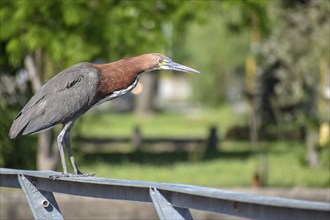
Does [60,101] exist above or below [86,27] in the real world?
below

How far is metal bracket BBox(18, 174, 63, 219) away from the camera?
6512 millimetres

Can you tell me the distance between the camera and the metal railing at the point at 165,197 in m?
4.75

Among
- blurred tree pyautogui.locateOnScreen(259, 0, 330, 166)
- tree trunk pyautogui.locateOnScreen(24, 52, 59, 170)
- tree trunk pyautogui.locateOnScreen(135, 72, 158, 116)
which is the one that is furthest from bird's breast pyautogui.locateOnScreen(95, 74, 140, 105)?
tree trunk pyautogui.locateOnScreen(135, 72, 158, 116)

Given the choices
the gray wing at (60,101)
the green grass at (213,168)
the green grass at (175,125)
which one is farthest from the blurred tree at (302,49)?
the gray wing at (60,101)

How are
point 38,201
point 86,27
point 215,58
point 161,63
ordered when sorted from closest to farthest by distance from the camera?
1. point 38,201
2. point 161,63
3. point 86,27
4. point 215,58

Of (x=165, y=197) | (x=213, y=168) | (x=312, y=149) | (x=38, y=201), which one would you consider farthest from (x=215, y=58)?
(x=165, y=197)

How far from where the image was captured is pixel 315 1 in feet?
82.0

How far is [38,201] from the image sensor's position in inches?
259

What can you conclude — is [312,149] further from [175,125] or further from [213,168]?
[175,125]

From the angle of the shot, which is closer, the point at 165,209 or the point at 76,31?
the point at 165,209

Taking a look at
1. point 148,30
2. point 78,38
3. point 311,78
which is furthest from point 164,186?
point 311,78

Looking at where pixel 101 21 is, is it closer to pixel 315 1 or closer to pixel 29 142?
pixel 29 142

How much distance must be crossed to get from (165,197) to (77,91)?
1.75m

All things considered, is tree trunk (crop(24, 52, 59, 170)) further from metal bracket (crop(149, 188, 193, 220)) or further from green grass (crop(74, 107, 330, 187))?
metal bracket (crop(149, 188, 193, 220))
